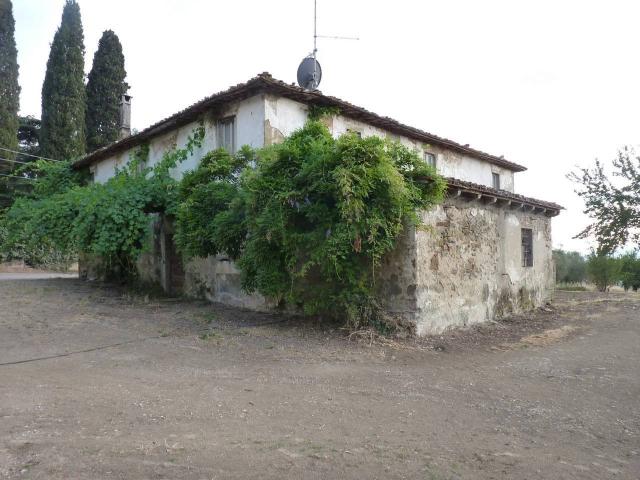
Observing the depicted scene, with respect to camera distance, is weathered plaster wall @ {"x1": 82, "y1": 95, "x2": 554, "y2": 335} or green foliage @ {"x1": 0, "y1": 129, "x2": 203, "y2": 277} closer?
weathered plaster wall @ {"x1": 82, "y1": 95, "x2": 554, "y2": 335}

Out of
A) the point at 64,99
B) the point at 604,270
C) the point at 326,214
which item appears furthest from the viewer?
the point at 64,99

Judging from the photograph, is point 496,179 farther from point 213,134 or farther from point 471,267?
point 213,134

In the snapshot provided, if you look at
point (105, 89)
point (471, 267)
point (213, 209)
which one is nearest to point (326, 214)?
point (213, 209)

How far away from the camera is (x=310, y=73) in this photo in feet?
44.0

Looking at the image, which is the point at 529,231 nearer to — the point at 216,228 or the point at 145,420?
the point at 216,228

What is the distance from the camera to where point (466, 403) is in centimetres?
A: 520

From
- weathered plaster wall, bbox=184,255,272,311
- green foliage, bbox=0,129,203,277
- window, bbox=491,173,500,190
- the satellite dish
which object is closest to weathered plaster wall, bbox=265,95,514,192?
window, bbox=491,173,500,190

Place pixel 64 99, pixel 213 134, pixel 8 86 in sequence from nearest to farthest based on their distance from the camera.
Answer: pixel 213 134
pixel 64 99
pixel 8 86

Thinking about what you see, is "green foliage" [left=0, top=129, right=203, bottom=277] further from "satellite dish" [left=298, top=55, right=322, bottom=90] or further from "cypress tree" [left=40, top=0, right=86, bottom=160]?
"cypress tree" [left=40, top=0, right=86, bottom=160]

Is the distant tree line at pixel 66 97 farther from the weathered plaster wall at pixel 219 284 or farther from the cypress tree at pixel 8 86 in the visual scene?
the weathered plaster wall at pixel 219 284

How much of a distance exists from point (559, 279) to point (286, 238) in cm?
2912

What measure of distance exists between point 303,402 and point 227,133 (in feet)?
28.0

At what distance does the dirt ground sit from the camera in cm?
349

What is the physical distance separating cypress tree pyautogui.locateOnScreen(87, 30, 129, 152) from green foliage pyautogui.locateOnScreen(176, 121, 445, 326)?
901 inches
